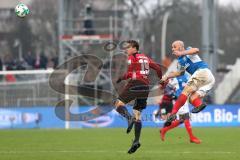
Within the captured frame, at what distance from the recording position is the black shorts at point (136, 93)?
645 inches

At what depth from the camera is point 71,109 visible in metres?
32.0

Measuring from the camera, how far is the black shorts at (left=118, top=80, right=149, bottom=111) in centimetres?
1639

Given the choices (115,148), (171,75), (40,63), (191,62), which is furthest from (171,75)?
(40,63)

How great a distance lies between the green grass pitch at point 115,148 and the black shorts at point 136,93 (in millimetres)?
1147

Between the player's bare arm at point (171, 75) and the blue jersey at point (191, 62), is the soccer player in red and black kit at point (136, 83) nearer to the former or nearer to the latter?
the player's bare arm at point (171, 75)

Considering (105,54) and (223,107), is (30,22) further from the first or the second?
(223,107)

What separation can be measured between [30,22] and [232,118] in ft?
138

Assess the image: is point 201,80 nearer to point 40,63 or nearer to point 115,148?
point 115,148

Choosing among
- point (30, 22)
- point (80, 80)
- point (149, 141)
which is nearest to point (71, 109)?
point (80, 80)

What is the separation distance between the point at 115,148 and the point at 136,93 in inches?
90.6

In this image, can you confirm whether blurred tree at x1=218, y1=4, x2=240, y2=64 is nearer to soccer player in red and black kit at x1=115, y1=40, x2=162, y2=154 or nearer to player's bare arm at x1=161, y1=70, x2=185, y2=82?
player's bare arm at x1=161, y1=70, x2=185, y2=82

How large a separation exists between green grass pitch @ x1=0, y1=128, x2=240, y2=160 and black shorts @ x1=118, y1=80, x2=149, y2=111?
1.15m

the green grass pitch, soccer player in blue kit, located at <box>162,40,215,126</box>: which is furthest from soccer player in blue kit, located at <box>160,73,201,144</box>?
soccer player in blue kit, located at <box>162,40,215,126</box>

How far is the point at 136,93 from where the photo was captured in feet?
54.2
